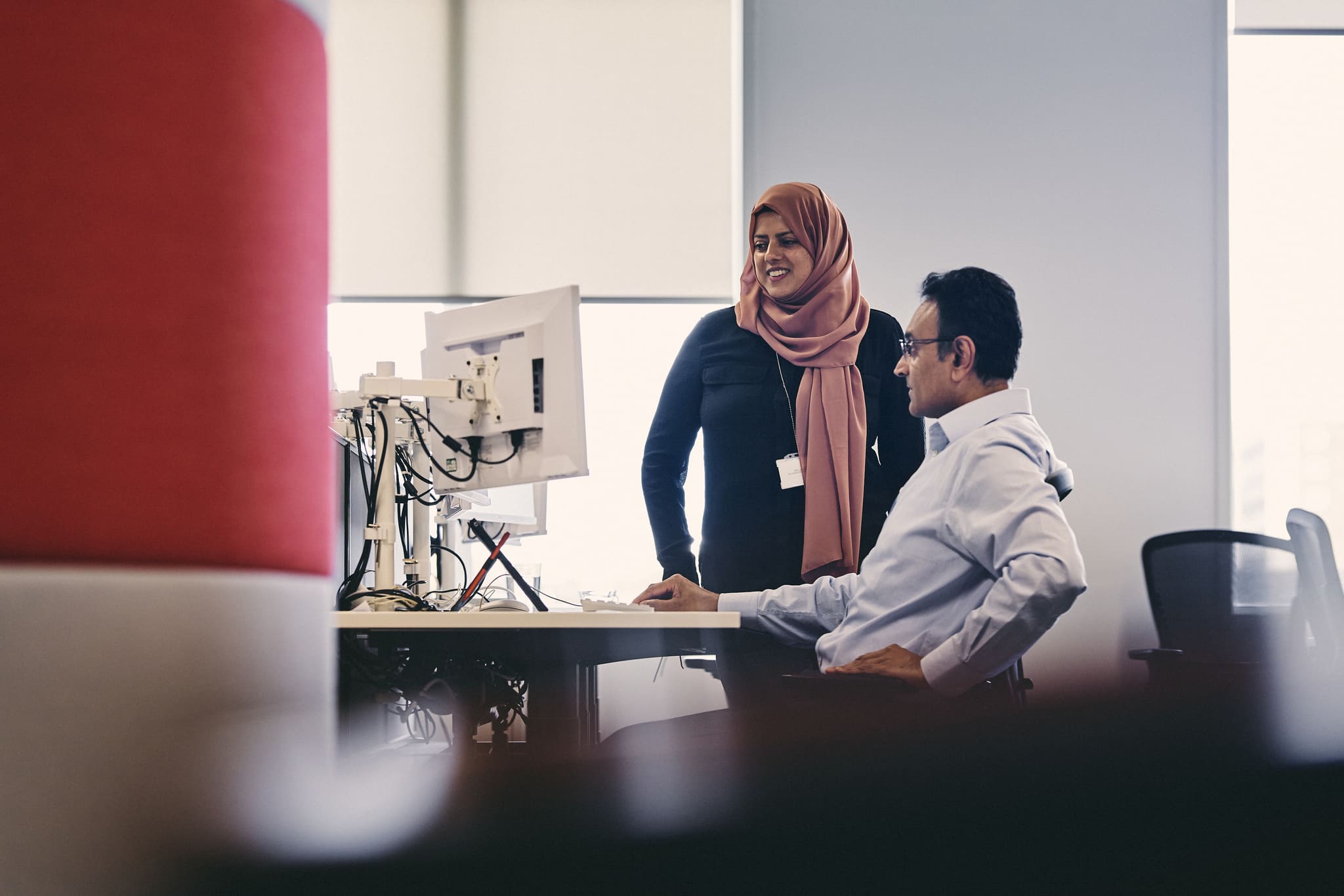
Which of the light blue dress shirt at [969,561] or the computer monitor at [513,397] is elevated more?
the computer monitor at [513,397]

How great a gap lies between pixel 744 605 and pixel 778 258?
1.05 m

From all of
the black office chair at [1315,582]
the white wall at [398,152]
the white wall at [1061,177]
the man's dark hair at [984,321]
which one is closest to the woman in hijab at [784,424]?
the man's dark hair at [984,321]

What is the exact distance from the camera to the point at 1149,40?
439 cm

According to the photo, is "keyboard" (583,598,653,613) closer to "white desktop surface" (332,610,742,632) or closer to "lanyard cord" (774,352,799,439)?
"white desktop surface" (332,610,742,632)

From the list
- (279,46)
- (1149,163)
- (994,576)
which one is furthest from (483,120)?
(279,46)

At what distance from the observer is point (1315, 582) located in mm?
3334

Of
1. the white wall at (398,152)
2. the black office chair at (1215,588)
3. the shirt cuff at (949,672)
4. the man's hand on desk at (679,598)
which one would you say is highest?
the white wall at (398,152)

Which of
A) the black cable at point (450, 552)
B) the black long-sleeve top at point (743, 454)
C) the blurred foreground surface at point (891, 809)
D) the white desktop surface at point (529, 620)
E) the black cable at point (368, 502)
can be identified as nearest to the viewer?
the blurred foreground surface at point (891, 809)

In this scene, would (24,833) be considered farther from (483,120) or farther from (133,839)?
(483,120)

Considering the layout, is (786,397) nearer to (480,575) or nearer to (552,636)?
(480,575)

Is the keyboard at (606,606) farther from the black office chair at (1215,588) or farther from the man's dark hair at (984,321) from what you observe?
the black office chair at (1215,588)

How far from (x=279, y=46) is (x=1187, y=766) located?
42cm

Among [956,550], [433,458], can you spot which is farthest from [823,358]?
[956,550]

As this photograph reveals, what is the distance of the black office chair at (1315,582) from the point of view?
329cm
